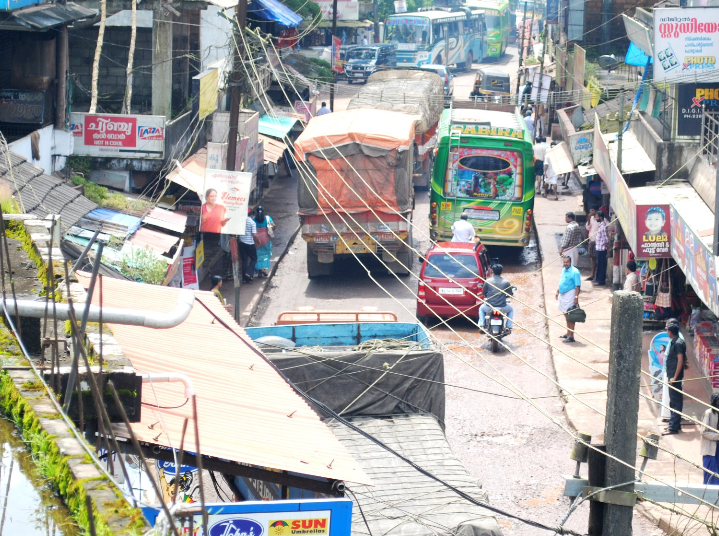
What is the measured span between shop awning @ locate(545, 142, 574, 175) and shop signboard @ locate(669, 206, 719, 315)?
33.6ft

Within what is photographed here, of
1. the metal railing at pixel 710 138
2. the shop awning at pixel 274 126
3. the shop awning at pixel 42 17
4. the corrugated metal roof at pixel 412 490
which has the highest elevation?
the shop awning at pixel 42 17

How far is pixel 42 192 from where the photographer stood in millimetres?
14266

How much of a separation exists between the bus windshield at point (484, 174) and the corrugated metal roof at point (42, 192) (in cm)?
866

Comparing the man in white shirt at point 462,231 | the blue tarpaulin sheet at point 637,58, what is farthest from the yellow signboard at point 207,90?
the blue tarpaulin sheet at point 637,58

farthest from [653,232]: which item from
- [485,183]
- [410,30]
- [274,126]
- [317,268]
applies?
[410,30]

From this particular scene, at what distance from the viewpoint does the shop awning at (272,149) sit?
25.1 metres

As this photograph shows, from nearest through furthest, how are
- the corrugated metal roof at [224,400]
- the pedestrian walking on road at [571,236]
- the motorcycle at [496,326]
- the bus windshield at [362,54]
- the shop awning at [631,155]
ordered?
the corrugated metal roof at [224,400] < the motorcycle at [496,326] < the shop awning at [631,155] < the pedestrian walking on road at [571,236] < the bus windshield at [362,54]

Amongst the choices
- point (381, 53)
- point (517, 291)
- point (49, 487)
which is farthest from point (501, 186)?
point (381, 53)

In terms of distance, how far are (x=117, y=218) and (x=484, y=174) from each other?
28.7 ft

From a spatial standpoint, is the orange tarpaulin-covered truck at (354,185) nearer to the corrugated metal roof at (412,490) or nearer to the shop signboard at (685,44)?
the shop signboard at (685,44)

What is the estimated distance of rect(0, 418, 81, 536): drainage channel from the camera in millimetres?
3957

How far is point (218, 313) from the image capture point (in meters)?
9.89

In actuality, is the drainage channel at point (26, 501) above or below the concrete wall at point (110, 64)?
below

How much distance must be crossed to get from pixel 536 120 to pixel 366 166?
18.1 meters
